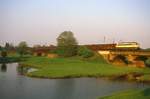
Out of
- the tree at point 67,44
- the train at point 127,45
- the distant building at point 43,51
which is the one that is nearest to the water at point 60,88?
the tree at point 67,44

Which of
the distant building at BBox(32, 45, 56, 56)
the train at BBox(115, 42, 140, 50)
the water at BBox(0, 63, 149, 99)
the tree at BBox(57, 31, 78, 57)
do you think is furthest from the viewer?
the distant building at BBox(32, 45, 56, 56)

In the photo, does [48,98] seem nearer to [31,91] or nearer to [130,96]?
[31,91]

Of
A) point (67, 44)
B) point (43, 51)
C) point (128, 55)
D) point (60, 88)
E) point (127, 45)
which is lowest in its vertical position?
point (60, 88)

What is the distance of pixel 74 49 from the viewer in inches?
4751

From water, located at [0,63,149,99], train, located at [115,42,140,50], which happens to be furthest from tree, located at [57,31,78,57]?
water, located at [0,63,149,99]

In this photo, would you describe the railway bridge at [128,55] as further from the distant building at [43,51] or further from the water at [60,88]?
the distant building at [43,51]

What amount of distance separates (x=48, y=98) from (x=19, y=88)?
8.77 metres

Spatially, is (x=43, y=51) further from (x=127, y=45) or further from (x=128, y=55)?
(x=128, y=55)

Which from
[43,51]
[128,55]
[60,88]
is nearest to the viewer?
[60,88]

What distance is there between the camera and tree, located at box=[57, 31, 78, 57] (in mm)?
119875

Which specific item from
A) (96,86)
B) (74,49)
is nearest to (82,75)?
(96,86)

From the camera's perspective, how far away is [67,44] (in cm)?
12225

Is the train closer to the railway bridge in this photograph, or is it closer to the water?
the railway bridge

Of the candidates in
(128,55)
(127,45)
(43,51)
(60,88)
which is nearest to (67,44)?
(127,45)
